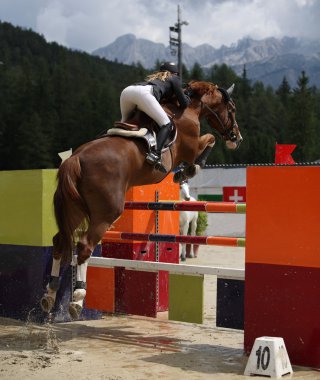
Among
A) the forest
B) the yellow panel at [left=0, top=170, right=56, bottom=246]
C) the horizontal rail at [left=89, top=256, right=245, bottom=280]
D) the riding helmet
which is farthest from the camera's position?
the forest

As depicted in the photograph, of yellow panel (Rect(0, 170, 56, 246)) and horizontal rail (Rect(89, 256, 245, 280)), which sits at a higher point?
yellow panel (Rect(0, 170, 56, 246))

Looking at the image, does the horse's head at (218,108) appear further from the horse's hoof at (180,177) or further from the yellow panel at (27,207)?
the yellow panel at (27,207)

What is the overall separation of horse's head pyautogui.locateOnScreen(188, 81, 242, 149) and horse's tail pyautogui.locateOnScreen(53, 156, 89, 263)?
1662 mm

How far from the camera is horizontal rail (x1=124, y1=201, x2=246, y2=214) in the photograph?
16.8 ft

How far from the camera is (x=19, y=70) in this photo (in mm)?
92250

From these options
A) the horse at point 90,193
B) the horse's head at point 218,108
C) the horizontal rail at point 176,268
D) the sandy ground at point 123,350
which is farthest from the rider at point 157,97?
the sandy ground at point 123,350

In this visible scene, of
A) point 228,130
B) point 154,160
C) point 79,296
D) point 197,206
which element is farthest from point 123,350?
point 228,130

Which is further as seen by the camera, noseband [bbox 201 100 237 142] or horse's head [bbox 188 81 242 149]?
noseband [bbox 201 100 237 142]

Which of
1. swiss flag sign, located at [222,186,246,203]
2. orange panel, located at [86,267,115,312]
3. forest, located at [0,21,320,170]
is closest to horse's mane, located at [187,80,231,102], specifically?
orange panel, located at [86,267,115,312]

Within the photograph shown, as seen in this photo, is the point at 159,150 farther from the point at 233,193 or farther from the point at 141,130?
the point at 233,193

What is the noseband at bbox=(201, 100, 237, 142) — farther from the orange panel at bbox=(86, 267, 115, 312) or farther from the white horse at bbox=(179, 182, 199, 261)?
the white horse at bbox=(179, 182, 199, 261)

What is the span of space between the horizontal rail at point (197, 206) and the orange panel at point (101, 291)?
85 centimetres

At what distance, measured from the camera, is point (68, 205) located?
192 inches

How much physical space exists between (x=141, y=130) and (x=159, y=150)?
22 cm
